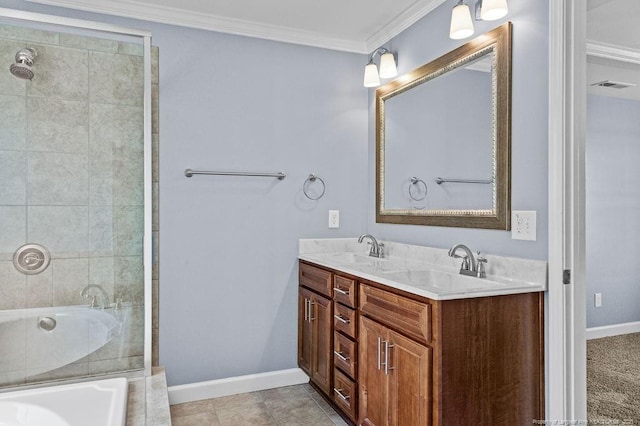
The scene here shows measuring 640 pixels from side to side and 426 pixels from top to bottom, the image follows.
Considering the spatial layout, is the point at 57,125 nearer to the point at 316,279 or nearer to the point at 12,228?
the point at 12,228

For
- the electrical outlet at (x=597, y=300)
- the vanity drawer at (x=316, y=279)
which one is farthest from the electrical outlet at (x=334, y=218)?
the electrical outlet at (x=597, y=300)

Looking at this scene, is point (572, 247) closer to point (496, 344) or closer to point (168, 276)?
point (496, 344)

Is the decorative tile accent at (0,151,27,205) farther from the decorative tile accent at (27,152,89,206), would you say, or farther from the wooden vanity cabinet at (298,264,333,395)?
the wooden vanity cabinet at (298,264,333,395)

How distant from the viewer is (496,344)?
66.3 inches

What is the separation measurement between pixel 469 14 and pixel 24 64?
2.12 meters

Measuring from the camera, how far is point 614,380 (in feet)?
9.53

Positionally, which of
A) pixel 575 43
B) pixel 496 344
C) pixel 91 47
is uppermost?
pixel 91 47

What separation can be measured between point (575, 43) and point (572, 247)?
2.67 ft

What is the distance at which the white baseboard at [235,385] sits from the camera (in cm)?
263

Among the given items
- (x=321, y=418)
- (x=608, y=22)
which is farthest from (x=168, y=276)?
(x=608, y=22)

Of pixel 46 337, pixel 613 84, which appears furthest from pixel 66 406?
pixel 613 84

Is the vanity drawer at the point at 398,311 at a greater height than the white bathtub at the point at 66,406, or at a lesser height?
greater

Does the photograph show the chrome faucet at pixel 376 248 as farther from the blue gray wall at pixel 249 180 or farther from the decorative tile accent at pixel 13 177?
the decorative tile accent at pixel 13 177

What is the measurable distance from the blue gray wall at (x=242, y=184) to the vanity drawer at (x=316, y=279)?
0.43ft
